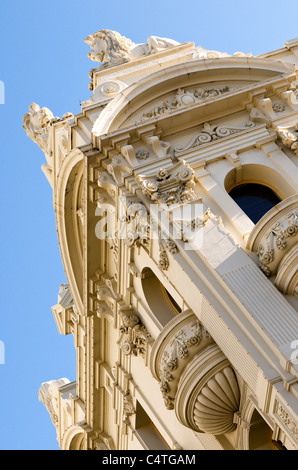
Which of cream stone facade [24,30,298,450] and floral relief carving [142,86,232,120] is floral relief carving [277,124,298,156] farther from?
floral relief carving [142,86,232,120]

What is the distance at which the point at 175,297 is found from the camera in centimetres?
2014

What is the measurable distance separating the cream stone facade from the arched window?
0.18m

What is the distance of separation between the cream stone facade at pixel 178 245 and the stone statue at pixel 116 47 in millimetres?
60

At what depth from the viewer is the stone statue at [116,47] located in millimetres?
25875

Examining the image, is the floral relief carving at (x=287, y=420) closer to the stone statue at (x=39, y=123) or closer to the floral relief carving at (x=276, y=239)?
the floral relief carving at (x=276, y=239)

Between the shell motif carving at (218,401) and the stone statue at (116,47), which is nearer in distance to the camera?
the shell motif carving at (218,401)

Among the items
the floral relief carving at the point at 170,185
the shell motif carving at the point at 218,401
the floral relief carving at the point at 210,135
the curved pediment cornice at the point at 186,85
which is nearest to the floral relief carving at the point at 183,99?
the curved pediment cornice at the point at 186,85

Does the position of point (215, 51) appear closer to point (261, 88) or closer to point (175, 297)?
point (261, 88)

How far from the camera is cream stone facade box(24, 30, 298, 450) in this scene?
57.1 ft

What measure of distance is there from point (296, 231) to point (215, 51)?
31.5 ft

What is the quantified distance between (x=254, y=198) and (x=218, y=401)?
5.35 metres

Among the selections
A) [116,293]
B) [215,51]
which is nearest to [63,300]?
[116,293]

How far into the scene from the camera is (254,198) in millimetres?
20875

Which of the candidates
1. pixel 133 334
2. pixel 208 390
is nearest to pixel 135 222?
pixel 133 334
